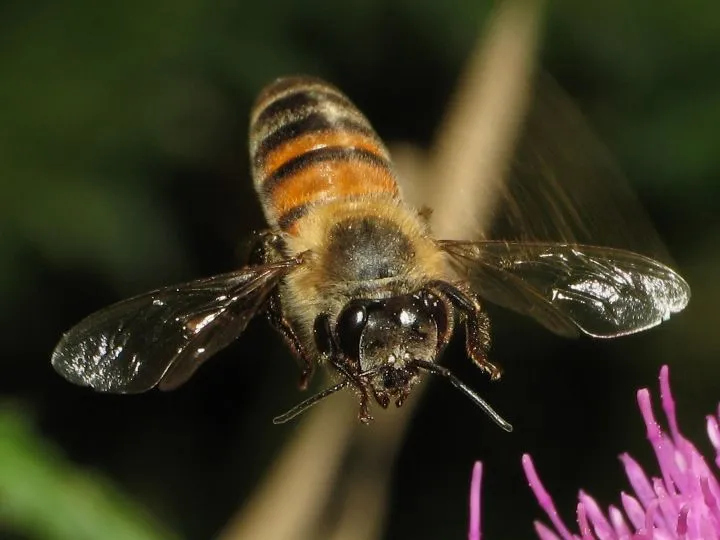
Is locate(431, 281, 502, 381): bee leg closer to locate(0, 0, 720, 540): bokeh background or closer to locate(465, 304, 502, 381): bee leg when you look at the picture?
locate(465, 304, 502, 381): bee leg

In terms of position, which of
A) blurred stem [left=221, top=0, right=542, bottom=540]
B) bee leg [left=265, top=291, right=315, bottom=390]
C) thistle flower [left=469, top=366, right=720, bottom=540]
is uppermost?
blurred stem [left=221, top=0, right=542, bottom=540]

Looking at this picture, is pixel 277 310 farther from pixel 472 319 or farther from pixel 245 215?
pixel 245 215

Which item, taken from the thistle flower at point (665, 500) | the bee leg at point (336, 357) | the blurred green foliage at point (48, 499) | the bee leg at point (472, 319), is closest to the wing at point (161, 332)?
the bee leg at point (336, 357)

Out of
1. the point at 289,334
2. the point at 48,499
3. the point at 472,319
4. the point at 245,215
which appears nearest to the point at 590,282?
the point at 472,319

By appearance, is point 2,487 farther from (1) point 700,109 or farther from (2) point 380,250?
(1) point 700,109

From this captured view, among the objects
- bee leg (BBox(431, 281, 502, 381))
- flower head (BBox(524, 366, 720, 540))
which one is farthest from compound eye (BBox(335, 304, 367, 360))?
flower head (BBox(524, 366, 720, 540))
